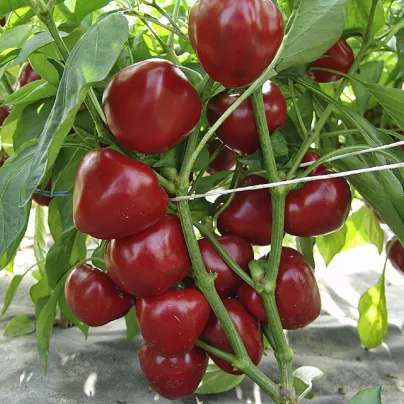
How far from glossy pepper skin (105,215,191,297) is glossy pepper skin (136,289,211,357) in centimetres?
1

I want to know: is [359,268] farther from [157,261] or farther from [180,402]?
[157,261]

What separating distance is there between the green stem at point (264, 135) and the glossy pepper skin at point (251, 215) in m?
0.06

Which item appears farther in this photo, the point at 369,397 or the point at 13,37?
the point at 13,37

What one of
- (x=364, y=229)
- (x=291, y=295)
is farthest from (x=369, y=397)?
(x=364, y=229)

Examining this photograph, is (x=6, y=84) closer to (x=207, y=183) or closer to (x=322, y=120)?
(x=207, y=183)

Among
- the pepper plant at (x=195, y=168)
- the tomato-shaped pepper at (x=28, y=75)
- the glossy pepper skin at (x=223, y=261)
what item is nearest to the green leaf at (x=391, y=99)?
the pepper plant at (x=195, y=168)

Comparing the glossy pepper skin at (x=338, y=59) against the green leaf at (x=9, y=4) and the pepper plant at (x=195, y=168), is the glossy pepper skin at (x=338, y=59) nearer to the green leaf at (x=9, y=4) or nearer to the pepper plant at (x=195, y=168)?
the pepper plant at (x=195, y=168)

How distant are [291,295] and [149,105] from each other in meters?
0.25

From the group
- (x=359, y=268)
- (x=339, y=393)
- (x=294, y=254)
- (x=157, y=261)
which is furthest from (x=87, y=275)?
(x=359, y=268)

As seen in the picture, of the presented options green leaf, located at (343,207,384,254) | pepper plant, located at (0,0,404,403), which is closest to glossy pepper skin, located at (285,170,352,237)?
pepper plant, located at (0,0,404,403)

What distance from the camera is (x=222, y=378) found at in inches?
30.8

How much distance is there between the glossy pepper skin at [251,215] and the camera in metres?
0.61

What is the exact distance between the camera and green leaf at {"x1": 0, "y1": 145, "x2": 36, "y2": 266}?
472 millimetres

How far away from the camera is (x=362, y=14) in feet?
2.39
